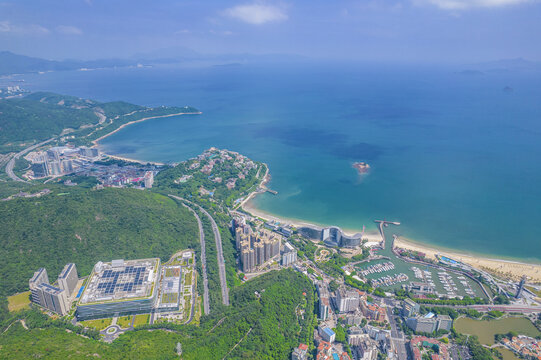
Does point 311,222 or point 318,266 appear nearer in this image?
point 318,266

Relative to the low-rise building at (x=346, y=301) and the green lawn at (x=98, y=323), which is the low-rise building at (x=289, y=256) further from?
the green lawn at (x=98, y=323)

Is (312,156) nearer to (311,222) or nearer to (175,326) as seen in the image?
(311,222)

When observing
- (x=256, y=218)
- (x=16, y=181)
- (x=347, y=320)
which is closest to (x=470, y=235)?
(x=347, y=320)

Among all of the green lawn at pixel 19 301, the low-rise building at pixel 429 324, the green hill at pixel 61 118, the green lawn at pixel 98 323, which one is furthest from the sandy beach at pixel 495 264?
the green hill at pixel 61 118

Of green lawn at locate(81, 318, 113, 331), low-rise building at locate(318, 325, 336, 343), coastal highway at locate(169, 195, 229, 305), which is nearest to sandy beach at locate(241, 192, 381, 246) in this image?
coastal highway at locate(169, 195, 229, 305)

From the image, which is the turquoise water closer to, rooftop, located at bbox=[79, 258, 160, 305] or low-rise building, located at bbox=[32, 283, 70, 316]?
rooftop, located at bbox=[79, 258, 160, 305]

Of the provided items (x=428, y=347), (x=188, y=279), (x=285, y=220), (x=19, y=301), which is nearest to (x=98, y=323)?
(x=19, y=301)
